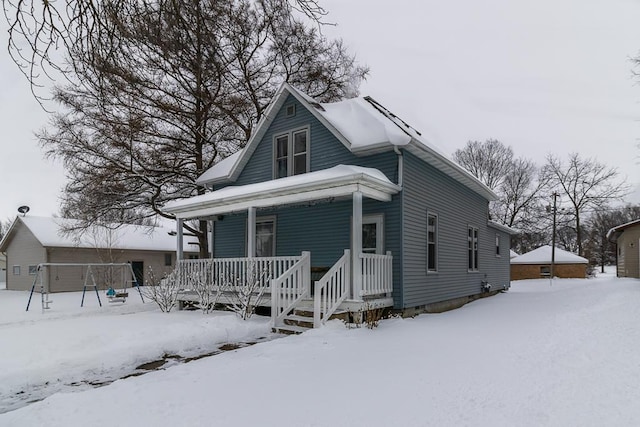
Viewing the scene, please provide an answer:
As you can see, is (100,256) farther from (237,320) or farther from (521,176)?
(521,176)

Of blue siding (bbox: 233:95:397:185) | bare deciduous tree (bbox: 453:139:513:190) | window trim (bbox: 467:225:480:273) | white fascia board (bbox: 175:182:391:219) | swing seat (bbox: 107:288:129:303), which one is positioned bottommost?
swing seat (bbox: 107:288:129:303)

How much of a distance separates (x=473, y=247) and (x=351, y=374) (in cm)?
1150

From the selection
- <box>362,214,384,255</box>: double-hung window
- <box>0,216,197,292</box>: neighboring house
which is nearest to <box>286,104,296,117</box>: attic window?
<box>362,214,384,255</box>: double-hung window

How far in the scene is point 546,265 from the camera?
30469mm

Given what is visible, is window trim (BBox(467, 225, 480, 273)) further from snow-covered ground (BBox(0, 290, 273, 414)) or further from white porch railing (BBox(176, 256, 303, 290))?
snow-covered ground (BBox(0, 290, 273, 414))

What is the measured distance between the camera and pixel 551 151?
4172 centimetres

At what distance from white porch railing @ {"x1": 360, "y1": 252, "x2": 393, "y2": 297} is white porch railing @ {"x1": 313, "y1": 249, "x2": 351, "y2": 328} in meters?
0.35

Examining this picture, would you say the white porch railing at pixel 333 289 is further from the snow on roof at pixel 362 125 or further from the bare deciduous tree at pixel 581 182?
the bare deciduous tree at pixel 581 182

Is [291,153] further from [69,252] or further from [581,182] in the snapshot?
[581,182]

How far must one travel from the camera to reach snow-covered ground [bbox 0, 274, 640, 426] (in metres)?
4.01

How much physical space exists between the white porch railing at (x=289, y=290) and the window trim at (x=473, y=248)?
7.75 metres

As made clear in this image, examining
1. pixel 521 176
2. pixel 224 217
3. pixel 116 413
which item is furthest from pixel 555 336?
pixel 521 176

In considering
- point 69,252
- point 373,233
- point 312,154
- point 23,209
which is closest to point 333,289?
point 373,233

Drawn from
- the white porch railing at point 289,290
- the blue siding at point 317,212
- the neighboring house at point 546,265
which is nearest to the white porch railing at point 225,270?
the white porch railing at point 289,290
